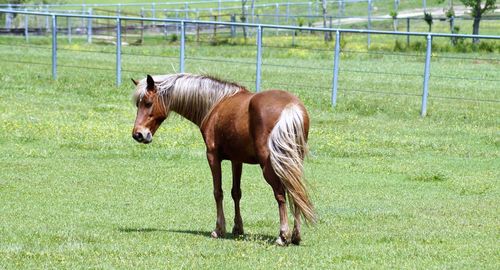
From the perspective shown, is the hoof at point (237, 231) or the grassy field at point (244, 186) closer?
the grassy field at point (244, 186)

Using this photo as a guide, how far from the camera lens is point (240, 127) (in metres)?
9.85

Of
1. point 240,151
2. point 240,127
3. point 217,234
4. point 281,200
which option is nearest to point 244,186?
point 217,234

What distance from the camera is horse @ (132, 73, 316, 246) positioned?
934cm

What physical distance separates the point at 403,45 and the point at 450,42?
2.47 metres

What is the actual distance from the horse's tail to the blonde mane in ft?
3.71

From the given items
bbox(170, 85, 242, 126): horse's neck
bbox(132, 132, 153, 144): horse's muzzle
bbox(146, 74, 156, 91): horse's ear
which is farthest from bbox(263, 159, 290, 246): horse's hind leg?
bbox(146, 74, 156, 91): horse's ear

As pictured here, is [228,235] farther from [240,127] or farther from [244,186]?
[244,186]

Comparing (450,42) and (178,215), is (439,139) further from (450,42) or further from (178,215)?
(450,42)

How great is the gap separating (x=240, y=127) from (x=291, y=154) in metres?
0.74

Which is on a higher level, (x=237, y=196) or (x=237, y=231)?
(x=237, y=196)

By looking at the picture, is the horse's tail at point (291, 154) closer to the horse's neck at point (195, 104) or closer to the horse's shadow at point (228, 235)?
the horse's shadow at point (228, 235)

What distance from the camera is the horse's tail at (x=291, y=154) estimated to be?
9312mm

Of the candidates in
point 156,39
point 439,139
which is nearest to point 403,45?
point 156,39

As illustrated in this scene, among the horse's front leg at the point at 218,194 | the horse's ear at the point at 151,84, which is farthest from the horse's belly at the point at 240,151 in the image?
the horse's ear at the point at 151,84
